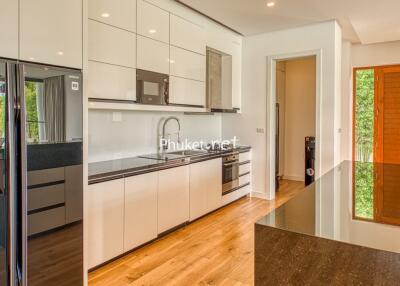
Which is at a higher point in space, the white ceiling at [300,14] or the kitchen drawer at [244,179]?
the white ceiling at [300,14]

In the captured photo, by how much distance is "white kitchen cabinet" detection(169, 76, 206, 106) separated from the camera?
3.60 m

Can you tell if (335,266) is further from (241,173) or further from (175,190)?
(241,173)

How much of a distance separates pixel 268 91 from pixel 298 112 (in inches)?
74.9

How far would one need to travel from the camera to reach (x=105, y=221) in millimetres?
2559

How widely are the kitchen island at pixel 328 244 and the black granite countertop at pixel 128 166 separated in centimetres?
166

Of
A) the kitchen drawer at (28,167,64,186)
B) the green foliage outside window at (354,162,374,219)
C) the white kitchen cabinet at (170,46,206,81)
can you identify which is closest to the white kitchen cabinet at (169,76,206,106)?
the white kitchen cabinet at (170,46,206,81)

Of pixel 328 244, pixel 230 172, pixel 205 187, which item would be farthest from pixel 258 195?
pixel 328 244

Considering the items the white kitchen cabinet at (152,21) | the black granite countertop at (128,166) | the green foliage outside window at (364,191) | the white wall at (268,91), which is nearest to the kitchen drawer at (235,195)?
the white wall at (268,91)

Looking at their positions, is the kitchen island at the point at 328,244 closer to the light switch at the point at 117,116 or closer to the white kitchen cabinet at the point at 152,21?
the light switch at the point at 117,116

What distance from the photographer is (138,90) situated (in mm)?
3104

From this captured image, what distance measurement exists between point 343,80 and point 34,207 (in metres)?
5.77

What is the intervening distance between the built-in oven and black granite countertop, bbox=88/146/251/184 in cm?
62

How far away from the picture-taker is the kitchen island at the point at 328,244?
0.92 m

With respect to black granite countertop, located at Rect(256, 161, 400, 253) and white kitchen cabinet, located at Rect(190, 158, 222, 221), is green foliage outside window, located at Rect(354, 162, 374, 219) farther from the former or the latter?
white kitchen cabinet, located at Rect(190, 158, 222, 221)
